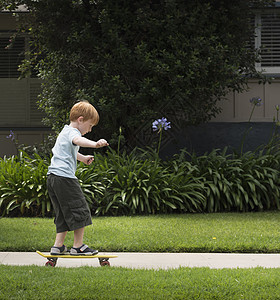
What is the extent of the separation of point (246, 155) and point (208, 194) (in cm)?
164

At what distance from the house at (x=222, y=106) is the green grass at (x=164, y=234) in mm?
3365

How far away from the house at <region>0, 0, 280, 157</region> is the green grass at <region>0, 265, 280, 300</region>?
6.39 metres

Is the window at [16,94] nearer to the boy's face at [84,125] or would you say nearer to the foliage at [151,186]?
the foliage at [151,186]

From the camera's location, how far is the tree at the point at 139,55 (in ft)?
30.3

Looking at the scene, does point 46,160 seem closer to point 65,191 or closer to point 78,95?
point 78,95

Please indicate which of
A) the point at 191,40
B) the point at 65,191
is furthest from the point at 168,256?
the point at 191,40

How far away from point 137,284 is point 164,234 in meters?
2.44

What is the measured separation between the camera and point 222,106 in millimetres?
11906

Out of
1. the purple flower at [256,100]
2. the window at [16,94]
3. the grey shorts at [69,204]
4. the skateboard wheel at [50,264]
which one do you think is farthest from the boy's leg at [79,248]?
the window at [16,94]

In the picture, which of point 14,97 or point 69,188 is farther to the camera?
point 14,97

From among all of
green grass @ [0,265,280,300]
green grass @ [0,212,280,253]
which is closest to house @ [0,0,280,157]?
green grass @ [0,212,280,253]

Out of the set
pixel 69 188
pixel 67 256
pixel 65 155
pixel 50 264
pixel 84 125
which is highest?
pixel 84 125

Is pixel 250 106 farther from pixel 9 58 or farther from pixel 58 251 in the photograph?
pixel 58 251

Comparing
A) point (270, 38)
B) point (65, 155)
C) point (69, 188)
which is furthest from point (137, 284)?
point (270, 38)
